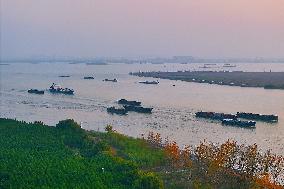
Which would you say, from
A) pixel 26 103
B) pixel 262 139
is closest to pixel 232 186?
pixel 262 139

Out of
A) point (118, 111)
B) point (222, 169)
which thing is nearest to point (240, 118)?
point (118, 111)

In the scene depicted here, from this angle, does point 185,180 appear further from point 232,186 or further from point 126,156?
point 126,156

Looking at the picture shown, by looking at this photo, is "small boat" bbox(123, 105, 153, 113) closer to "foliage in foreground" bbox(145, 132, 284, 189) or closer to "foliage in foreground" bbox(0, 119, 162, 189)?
"foliage in foreground" bbox(0, 119, 162, 189)

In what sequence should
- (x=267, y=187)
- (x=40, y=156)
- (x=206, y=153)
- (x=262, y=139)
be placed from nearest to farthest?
(x=267, y=187) → (x=206, y=153) → (x=40, y=156) → (x=262, y=139)

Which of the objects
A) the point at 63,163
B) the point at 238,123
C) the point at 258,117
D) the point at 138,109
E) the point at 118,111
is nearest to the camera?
the point at 63,163

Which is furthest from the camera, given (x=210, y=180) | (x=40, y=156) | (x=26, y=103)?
(x=26, y=103)

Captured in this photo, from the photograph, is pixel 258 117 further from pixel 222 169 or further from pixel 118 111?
pixel 222 169

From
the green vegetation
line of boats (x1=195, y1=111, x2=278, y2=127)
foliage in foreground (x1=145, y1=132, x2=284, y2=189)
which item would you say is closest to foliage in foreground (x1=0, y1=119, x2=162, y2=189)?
the green vegetation
